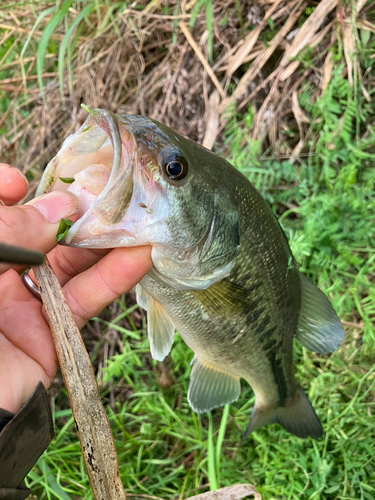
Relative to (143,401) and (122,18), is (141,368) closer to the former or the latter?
(143,401)

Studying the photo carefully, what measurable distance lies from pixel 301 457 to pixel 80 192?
6.68ft

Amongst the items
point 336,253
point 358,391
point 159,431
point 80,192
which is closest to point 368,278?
point 336,253

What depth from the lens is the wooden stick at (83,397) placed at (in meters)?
1.31

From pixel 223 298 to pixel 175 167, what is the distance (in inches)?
24.4

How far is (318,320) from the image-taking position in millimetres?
1969

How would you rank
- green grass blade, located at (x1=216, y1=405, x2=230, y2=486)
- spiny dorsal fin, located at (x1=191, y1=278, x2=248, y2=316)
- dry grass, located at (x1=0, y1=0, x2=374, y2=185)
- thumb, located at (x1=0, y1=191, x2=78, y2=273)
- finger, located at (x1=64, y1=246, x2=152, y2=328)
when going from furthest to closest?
dry grass, located at (x1=0, y1=0, x2=374, y2=185) < green grass blade, located at (x1=216, y1=405, x2=230, y2=486) < spiny dorsal fin, located at (x1=191, y1=278, x2=248, y2=316) < finger, located at (x1=64, y1=246, x2=152, y2=328) < thumb, located at (x1=0, y1=191, x2=78, y2=273)

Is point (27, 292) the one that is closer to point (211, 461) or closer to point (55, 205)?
point (55, 205)

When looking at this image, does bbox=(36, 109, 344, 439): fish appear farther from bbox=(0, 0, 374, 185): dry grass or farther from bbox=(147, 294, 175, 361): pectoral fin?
bbox=(0, 0, 374, 185): dry grass

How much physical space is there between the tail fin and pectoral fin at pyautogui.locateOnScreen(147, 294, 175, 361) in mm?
751

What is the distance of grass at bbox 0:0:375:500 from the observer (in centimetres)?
231

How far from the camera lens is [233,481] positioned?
236 centimetres

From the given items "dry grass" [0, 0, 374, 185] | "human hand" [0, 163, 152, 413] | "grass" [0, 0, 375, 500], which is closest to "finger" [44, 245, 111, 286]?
"human hand" [0, 163, 152, 413]

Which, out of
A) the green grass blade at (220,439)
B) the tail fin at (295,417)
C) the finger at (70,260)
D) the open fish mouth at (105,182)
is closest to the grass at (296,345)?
the green grass blade at (220,439)

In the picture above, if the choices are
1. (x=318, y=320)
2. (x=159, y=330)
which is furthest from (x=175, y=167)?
(x=318, y=320)
